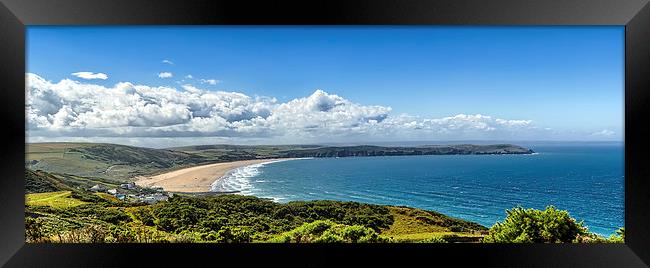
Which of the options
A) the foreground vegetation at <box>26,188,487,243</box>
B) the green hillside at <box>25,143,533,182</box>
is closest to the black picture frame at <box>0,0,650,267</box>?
the foreground vegetation at <box>26,188,487,243</box>

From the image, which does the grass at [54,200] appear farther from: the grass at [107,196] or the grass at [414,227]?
the grass at [414,227]

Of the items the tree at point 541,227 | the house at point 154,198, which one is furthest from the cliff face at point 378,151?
the tree at point 541,227

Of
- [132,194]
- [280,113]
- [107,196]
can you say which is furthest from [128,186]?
[280,113]

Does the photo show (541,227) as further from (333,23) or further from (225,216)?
(225,216)

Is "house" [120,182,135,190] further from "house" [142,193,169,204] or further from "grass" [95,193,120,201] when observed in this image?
"house" [142,193,169,204]

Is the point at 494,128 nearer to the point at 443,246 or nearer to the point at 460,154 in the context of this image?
the point at 460,154

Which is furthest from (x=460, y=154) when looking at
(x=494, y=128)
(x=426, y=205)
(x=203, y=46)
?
(x=203, y=46)
